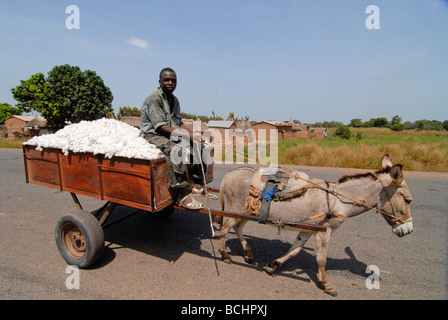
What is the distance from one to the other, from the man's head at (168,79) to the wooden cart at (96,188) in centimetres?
124

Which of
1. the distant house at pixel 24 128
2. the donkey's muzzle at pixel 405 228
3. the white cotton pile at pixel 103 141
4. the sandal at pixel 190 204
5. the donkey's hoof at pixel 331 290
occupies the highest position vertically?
the distant house at pixel 24 128

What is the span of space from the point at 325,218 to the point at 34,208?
6633 millimetres

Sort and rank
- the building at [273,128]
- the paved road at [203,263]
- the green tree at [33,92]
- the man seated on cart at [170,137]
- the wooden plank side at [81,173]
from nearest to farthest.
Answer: the paved road at [203,263] → the man seated on cart at [170,137] → the wooden plank side at [81,173] → the green tree at [33,92] → the building at [273,128]

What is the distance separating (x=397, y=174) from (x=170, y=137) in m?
3.09

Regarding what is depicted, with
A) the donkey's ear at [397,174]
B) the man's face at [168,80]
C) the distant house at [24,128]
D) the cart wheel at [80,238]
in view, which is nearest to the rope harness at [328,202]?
the donkey's ear at [397,174]

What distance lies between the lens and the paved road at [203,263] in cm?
306

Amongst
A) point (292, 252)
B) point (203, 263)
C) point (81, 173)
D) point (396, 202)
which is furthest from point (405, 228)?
point (81, 173)

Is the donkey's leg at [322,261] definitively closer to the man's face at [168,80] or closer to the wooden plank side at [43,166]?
the man's face at [168,80]

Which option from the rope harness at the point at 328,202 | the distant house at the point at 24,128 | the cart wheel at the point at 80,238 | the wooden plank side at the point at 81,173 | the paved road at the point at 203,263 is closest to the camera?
the paved road at the point at 203,263

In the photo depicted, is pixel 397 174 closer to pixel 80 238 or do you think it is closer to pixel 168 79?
pixel 168 79

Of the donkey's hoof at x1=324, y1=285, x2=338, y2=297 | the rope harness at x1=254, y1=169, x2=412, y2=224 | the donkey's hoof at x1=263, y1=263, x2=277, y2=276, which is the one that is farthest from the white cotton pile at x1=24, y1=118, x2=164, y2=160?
the donkey's hoof at x1=324, y1=285, x2=338, y2=297

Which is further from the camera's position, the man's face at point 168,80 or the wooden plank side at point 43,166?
the wooden plank side at point 43,166

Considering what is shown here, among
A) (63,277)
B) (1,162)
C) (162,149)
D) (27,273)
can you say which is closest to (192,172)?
(162,149)

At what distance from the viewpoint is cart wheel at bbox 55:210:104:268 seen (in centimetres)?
333
